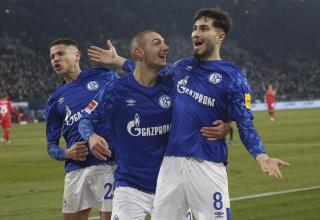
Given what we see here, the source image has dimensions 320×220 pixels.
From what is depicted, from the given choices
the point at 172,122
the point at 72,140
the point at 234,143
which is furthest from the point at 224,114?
the point at 234,143

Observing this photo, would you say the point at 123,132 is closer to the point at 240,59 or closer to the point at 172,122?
the point at 172,122

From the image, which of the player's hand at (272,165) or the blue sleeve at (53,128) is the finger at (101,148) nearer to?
the player's hand at (272,165)

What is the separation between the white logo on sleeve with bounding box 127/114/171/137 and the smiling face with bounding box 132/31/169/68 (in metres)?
0.51

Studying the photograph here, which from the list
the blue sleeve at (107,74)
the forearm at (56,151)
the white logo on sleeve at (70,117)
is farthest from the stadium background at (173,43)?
the forearm at (56,151)

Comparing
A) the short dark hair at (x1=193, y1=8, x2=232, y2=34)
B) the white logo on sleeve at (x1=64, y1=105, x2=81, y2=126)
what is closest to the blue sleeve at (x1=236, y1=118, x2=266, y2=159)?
the short dark hair at (x1=193, y1=8, x2=232, y2=34)

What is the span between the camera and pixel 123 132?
6.78 meters

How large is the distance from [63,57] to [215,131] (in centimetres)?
242

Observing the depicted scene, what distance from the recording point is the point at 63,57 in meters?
8.10

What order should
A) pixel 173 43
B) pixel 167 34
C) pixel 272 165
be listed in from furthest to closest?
1. pixel 167 34
2. pixel 173 43
3. pixel 272 165

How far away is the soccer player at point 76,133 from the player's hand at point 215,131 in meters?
1.76

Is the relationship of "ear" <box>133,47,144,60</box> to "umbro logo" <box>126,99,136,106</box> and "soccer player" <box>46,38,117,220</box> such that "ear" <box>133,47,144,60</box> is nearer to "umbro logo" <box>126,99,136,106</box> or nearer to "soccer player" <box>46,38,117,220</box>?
"umbro logo" <box>126,99,136,106</box>

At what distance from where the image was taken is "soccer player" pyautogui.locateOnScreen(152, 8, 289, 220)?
6320mm

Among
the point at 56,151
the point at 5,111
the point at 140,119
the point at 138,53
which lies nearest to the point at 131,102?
the point at 140,119

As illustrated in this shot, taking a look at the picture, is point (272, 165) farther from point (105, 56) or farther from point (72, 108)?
point (72, 108)
